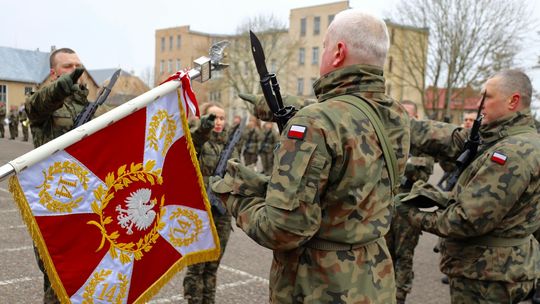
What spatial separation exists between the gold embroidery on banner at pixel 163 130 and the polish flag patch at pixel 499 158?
6.19 feet

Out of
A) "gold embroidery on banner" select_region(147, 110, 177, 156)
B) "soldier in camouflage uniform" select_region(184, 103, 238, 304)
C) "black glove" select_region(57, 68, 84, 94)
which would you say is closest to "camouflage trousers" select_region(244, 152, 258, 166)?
"soldier in camouflage uniform" select_region(184, 103, 238, 304)

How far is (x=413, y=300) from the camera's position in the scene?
572 centimetres

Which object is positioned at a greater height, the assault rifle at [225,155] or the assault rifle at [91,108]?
the assault rifle at [91,108]

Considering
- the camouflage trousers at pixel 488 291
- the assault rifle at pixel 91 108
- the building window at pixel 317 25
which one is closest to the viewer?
the camouflage trousers at pixel 488 291

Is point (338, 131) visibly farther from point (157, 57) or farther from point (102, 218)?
point (157, 57)

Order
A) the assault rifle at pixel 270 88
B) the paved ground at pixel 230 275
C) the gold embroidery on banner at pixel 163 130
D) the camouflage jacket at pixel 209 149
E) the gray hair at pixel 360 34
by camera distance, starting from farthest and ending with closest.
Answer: the paved ground at pixel 230 275 < the camouflage jacket at pixel 209 149 < the gold embroidery on banner at pixel 163 130 < the assault rifle at pixel 270 88 < the gray hair at pixel 360 34

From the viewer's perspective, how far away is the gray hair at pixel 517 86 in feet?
10.5

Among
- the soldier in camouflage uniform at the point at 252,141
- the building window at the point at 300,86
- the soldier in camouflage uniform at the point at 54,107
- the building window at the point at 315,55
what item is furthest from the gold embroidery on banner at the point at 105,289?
the building window at the point at 300,86

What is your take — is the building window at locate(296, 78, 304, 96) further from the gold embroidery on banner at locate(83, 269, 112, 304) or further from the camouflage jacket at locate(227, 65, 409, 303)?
the camouflage jacket at locate(227, 65, 409, 303)

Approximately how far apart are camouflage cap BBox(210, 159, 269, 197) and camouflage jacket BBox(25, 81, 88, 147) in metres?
1.85

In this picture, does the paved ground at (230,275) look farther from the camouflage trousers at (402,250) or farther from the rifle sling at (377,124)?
the rifle sling at (377,124)

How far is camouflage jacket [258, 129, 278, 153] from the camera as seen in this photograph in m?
16.9

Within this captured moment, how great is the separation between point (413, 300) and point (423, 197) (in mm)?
2990

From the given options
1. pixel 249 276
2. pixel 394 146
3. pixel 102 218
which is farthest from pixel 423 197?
pixel 249 276
